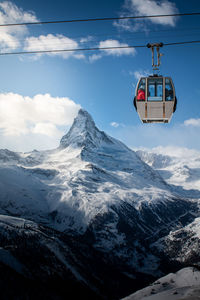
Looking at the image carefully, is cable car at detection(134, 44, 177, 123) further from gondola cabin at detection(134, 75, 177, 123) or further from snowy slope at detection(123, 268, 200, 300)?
snowy slope at detection(123, 268, 200, 300)

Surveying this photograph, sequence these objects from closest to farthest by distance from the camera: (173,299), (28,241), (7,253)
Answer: (173,299) → (7,253) → (28,241)

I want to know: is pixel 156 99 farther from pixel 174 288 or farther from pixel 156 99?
pixel 174 288

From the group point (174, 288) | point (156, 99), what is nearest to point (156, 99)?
point (156, 99)

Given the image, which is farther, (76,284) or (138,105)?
(76,284)

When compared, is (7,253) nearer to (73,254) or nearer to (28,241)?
(28,241)

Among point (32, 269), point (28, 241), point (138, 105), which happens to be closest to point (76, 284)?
point (32, 269)

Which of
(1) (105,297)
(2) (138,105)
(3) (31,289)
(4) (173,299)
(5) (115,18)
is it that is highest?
(5) (115,18)

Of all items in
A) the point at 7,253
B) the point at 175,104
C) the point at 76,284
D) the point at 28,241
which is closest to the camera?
the point at 175,104

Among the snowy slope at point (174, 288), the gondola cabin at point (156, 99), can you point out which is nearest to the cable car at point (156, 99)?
the gondola cabin at point (156, 99)
